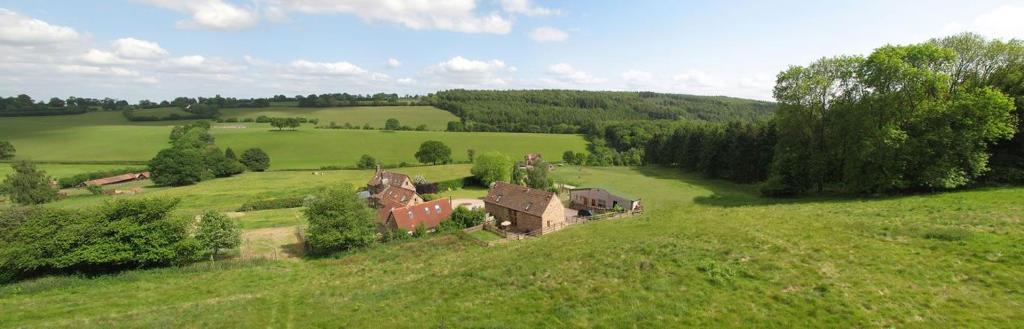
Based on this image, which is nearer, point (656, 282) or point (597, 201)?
point (656, 282)

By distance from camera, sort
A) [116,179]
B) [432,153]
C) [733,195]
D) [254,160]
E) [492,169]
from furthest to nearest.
→ [432,153], [254,160], [116,179], [492,169], [733,195]

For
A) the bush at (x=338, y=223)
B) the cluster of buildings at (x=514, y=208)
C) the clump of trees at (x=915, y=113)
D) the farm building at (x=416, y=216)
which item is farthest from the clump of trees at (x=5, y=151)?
the clump of trees at (x=915, y=113)

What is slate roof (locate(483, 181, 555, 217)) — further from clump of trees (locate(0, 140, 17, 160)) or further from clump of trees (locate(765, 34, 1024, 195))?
clump of trees (locate(0, 140, 17, 160))

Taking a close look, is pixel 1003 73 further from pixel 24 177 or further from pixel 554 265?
pixel 24 177

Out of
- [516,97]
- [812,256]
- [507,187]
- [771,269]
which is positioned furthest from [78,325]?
[516,97]

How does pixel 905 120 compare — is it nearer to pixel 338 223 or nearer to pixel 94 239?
pixel 338 223

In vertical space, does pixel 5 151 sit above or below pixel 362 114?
below

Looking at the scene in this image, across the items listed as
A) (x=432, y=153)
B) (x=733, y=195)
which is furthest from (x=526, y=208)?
(x=432, y=153)
